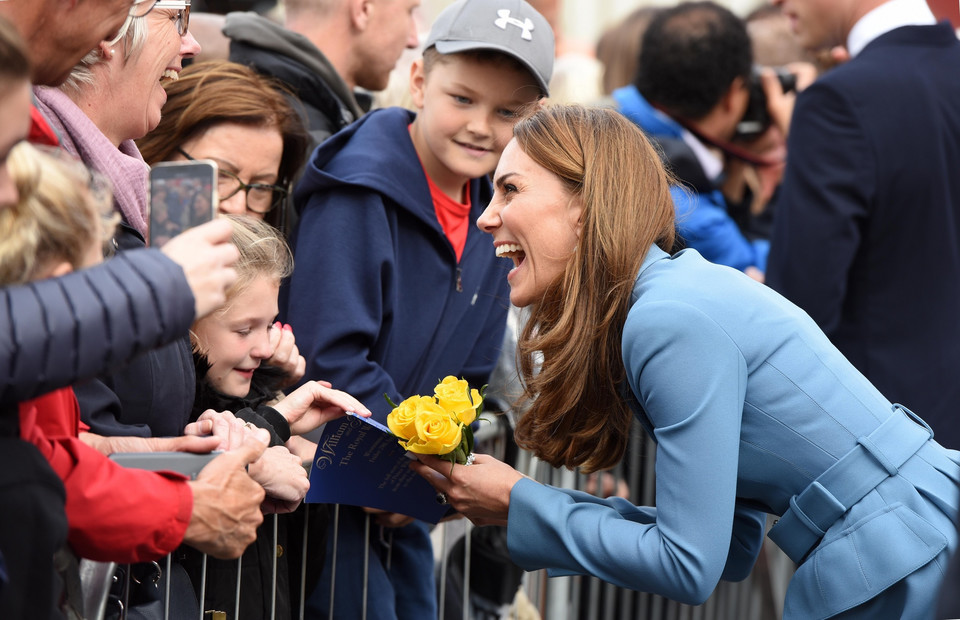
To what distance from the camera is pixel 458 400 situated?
8.80ft

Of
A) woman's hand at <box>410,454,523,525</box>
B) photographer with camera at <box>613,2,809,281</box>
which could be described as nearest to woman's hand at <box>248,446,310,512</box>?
woman's hand at <box>410,454,523,525</box>

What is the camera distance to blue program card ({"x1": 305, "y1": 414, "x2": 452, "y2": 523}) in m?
2.76

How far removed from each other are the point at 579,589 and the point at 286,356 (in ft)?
8.10

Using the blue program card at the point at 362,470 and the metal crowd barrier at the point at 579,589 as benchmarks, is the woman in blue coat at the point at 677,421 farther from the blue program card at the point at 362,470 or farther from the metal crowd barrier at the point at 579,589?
the metal crowd barrier at the point at 579,589

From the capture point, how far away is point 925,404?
3.84 m

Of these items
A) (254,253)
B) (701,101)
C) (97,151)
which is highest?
(97,151)

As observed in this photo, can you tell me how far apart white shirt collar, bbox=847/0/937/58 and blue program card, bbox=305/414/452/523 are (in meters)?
2.32

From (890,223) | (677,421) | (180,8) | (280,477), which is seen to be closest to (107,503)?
(280,477)

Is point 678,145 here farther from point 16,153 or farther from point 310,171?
point 16,153

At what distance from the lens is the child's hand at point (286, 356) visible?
2938mm

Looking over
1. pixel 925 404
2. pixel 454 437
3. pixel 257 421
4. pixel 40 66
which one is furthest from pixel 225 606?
pixel 925 404

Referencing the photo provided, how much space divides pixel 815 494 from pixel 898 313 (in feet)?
5.28

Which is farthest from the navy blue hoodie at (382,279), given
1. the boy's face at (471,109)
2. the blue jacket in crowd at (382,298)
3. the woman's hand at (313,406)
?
the woman's hand at (313,406)

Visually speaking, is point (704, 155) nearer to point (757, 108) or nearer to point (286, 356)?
point (757, 108)
